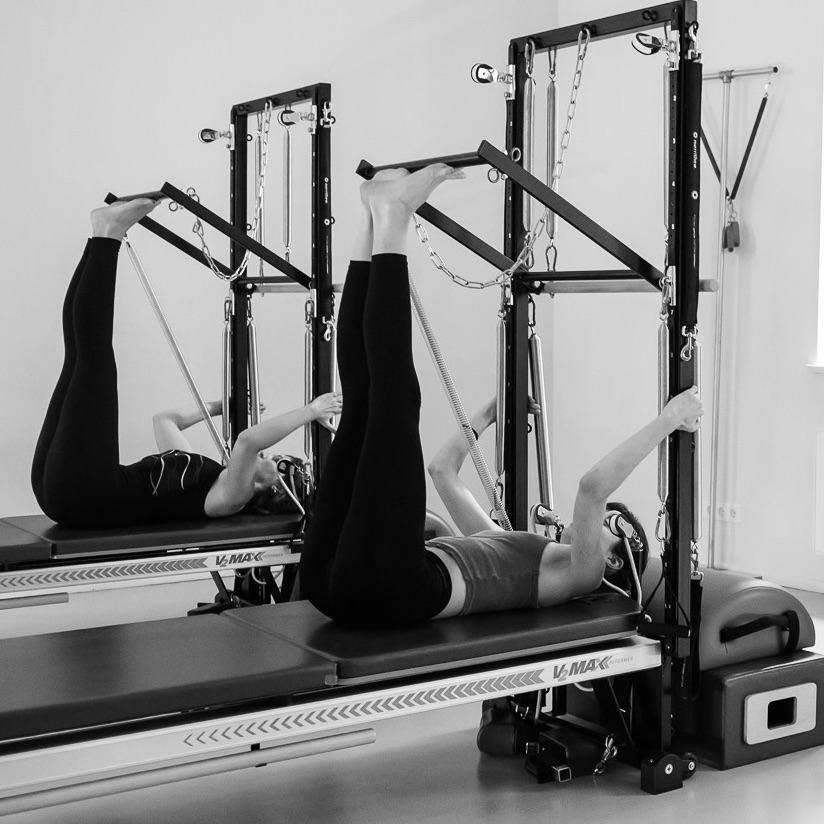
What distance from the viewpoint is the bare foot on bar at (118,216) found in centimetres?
372

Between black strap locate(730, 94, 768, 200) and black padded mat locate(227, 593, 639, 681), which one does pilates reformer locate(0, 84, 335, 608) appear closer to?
black padded mat locate(227, 593, 639, 681)

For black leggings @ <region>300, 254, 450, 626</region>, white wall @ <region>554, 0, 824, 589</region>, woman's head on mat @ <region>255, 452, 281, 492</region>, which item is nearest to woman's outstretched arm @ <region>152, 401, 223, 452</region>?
woman's head on mat @ <region>255, 452, 281, 492</region>

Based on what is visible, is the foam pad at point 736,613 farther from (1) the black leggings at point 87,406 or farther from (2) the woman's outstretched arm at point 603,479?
(1) the black leggings at point 87,406

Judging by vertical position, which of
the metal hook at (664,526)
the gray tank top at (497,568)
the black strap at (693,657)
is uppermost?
the metal hook at (664,526)

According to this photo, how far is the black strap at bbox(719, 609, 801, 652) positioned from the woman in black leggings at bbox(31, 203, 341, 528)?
1440mm

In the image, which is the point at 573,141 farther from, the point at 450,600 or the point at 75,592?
the point at 450,600

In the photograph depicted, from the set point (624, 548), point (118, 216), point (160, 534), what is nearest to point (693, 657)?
point (624, 548)

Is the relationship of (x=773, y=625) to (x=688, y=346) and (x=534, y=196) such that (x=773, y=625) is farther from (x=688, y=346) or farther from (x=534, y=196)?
(x=534, y=196)

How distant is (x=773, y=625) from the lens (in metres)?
3.00

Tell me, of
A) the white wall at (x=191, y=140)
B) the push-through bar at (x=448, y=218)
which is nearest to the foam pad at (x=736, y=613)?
the push-through bar at (x=448, y=218)

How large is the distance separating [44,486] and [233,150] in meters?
1.56

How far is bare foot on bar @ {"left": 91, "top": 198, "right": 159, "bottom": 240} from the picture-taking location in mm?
3723

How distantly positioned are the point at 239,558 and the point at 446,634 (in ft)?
4.82

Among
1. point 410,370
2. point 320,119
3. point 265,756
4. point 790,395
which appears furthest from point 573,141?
point 265,756
